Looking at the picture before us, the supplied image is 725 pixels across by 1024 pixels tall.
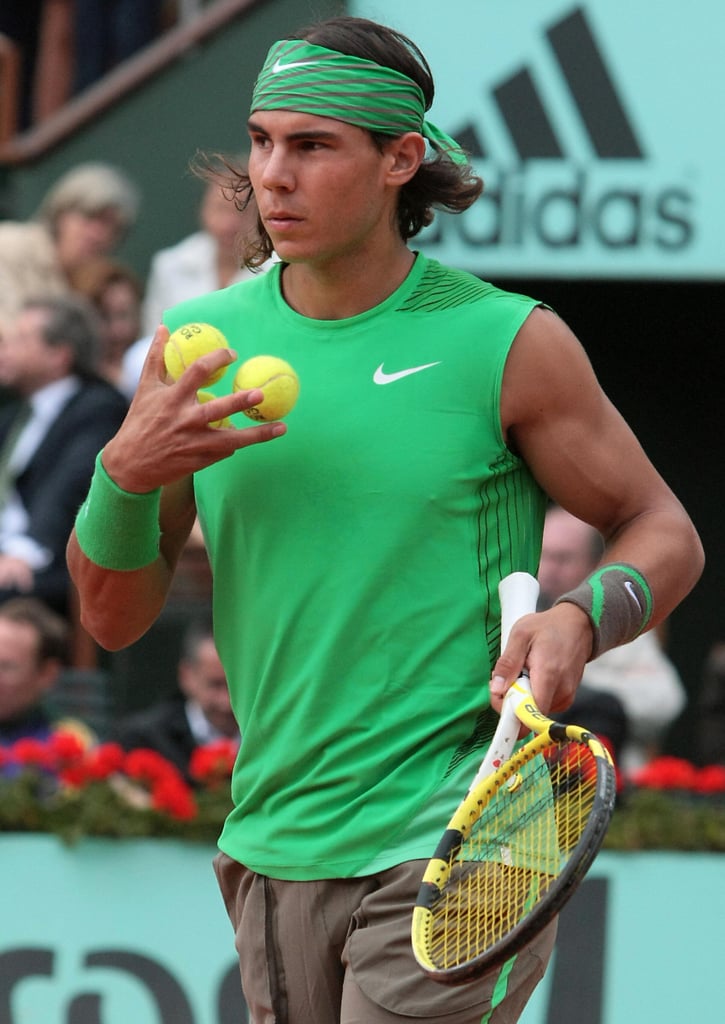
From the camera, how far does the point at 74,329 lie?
764cm

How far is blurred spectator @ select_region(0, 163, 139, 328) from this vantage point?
8.06 m

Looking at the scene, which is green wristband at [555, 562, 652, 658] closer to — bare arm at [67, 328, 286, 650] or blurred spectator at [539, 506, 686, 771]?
bare arm at [67, 328, 286, 650]

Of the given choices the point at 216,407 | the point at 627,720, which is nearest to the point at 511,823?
the point at 216,407

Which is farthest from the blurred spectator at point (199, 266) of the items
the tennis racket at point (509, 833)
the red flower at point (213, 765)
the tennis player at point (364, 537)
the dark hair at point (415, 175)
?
the tennis racket at point (509, 833)

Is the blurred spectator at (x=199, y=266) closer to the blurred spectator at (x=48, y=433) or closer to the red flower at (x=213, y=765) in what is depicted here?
the blurred spectator at (x=48, y=433)

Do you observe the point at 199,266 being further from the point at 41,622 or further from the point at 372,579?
the point at 372,579

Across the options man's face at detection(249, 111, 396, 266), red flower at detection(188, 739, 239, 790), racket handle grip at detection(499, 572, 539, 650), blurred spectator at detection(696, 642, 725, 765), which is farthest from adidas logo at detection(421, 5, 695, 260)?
racket handle grip at detection(499, 572, 539, 650)

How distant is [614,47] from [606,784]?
20.9 feet

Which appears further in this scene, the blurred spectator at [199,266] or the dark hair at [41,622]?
the blurred spectator at [199,266]

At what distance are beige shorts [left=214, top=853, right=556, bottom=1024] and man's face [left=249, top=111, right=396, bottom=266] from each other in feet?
3.52

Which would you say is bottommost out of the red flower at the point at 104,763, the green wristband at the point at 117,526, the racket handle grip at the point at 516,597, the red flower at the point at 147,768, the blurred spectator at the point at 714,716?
the blurred spectator at the point at 714,716

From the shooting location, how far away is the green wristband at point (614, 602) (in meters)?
3.11

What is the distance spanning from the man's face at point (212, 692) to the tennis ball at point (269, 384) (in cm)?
366

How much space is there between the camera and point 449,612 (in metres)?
3.23
